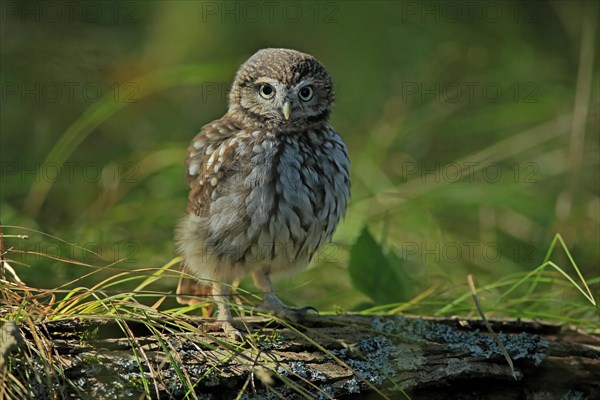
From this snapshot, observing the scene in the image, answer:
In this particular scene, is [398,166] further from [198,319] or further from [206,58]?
[198,319]

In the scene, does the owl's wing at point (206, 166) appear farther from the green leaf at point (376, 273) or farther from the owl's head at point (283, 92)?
the green leaf at point (376, 273)

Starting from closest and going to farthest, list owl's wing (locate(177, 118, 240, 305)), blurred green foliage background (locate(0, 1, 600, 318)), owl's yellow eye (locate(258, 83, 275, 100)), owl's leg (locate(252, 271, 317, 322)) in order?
owl's leg (locate(252, 271, 317, 322)) → owl's wing (locate(177, 118, 240, 305)) → owl's yellow eye (locate(258, 83, 275, 100)) → blurred green foliage background (locate(0, 1, 600, 318))

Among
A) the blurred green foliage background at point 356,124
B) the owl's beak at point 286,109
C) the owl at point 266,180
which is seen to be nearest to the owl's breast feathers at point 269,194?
the owl at point 266,180

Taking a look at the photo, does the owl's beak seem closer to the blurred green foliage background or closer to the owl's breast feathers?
the owl's breast feathers

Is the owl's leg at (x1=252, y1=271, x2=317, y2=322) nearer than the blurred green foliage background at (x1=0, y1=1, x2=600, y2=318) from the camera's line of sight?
Yes

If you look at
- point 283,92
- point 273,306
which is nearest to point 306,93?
point 283,92

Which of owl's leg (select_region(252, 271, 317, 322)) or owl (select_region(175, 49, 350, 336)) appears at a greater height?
owl (select_region(175, 49, 350, 336))

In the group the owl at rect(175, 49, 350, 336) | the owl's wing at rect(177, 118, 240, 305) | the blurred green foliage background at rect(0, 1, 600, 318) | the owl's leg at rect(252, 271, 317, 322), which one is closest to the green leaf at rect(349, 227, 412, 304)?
the blurred green foliage background at rect(0, 1, 600, 318)

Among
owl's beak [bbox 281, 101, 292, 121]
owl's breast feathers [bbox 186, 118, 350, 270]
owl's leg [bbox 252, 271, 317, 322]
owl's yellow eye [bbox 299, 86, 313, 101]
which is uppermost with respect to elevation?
owl's yellow eye [bbox 299, 86, 313, 101]

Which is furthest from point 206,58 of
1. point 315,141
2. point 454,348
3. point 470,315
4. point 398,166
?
point 454,348
